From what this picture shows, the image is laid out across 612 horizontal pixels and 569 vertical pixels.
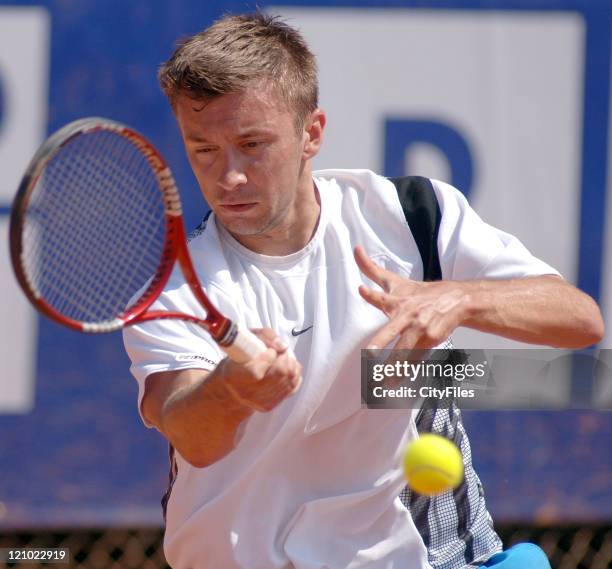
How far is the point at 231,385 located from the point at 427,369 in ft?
1.90

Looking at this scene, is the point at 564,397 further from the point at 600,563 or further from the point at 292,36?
the point at 292,36

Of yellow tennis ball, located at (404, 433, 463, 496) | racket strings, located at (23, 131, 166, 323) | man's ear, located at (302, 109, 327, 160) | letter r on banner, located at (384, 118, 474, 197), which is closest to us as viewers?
yellow tennis ball, located at (404, 433, 463, 496)

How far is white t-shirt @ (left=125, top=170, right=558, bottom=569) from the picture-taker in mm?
2154

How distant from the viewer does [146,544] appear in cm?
379

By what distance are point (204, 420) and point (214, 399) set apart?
48 mm

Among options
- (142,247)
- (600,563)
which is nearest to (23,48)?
(142,247)

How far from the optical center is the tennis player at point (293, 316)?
7.04ft

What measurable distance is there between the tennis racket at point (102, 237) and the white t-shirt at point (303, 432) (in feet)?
0.41

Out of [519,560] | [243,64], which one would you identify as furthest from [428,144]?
[519,560]

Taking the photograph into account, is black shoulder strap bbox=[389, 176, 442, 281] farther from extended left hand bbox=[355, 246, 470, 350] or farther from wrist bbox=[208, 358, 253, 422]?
wrist bbox=[208, 358, 253, 422]

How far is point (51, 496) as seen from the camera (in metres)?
3.56

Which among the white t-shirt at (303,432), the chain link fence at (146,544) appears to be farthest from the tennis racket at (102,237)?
the chain link fence at (146,544)

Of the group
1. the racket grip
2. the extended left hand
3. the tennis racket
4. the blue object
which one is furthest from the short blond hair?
the blue object

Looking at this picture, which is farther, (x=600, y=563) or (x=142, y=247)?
(x=600, y=563)
